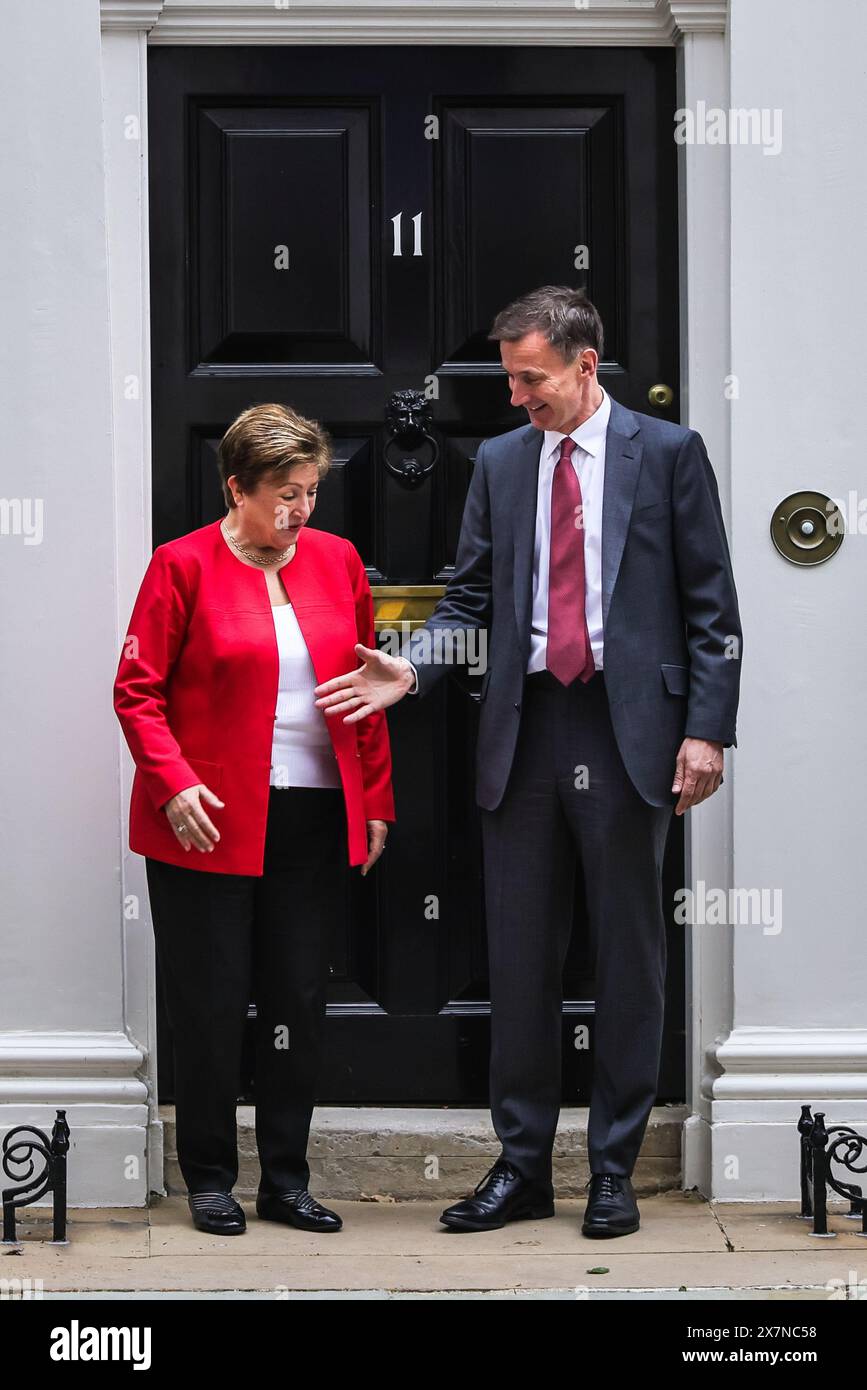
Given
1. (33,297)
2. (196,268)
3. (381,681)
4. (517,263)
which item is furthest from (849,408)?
(33,297)

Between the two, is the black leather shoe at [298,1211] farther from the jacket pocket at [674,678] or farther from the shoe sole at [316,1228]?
the jacket pocket at [674,678]

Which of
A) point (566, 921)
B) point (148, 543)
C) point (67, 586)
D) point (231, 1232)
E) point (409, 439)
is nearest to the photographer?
point (231, 1232)

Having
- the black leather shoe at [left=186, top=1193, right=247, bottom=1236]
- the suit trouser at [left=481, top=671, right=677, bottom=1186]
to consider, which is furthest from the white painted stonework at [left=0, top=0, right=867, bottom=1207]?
the suit trouser at [left=481, top=671, right=677, bottom=1186]

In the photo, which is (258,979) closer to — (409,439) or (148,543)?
(148,543)

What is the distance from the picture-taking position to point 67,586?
14.4 ft

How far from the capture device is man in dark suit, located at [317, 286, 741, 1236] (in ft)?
13.1

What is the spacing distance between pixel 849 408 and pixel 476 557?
103cm

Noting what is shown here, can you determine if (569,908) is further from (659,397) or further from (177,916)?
(659,397)

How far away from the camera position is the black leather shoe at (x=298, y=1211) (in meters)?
4.11

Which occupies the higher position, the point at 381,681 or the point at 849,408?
the point at 849,408

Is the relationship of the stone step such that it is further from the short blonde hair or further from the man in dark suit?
the short blonde hair

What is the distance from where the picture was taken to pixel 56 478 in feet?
14.3

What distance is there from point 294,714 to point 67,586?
0.76 m

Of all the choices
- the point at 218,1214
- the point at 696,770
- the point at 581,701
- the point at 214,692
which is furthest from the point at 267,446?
the point at 218,1214
